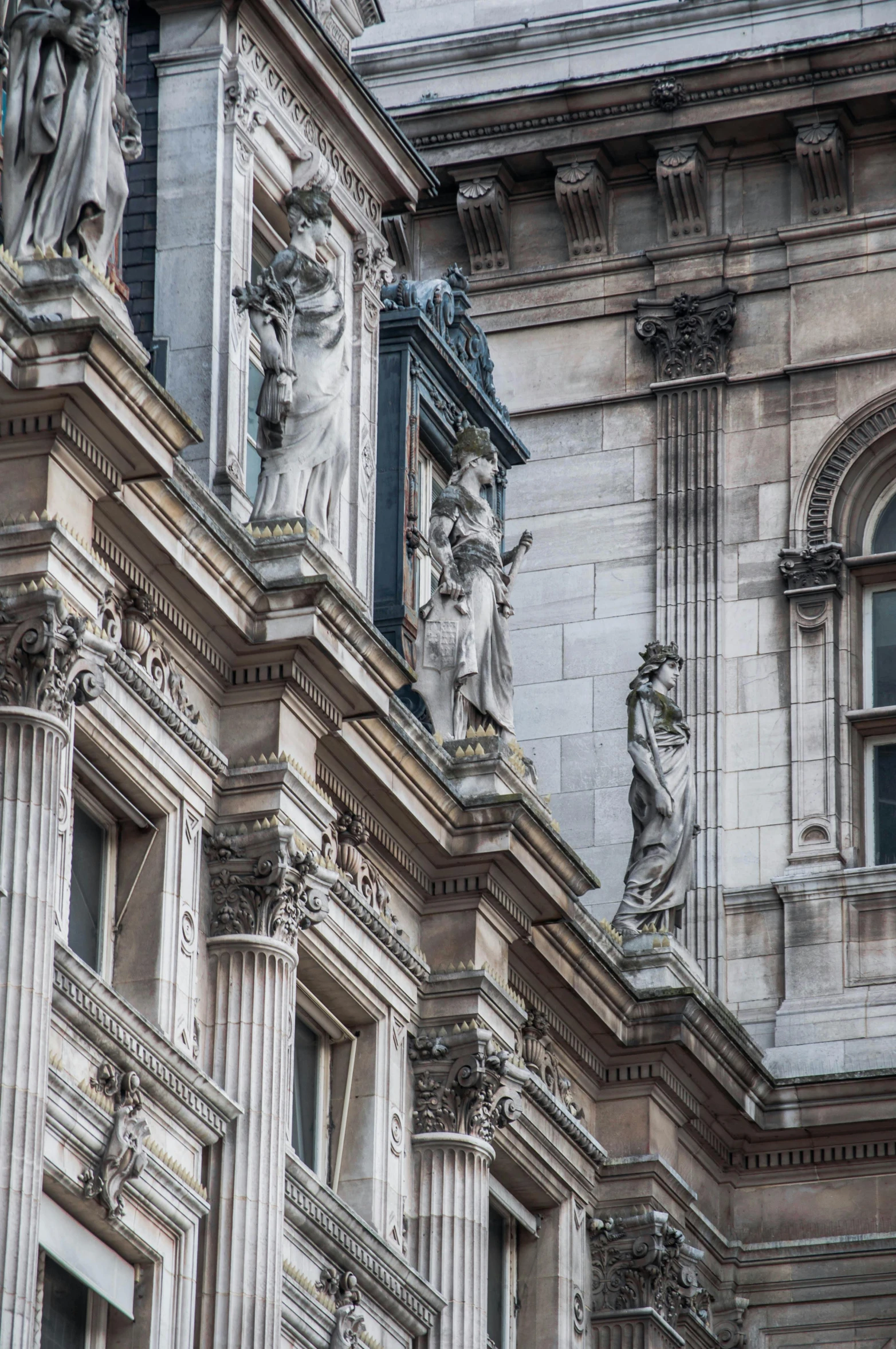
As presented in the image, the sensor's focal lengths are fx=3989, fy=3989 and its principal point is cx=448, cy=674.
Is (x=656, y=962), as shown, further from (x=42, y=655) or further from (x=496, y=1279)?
(x=42, y=655)

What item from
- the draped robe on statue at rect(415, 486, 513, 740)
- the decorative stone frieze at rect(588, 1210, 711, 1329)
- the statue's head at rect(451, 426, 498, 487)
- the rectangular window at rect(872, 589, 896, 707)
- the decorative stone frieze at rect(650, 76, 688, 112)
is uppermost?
the decorative stone frieze at rect(650, 76, 688, 112)

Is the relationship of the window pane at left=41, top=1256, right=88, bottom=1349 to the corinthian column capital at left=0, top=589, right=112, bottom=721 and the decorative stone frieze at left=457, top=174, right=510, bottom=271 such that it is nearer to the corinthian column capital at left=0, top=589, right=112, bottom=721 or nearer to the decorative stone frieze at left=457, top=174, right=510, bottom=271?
the corinthian column capital at left=0, top=589, right=112, bottom=721

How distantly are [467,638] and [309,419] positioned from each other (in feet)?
11.2

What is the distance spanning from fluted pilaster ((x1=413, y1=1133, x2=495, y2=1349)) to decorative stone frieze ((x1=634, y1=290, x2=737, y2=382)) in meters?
12.6

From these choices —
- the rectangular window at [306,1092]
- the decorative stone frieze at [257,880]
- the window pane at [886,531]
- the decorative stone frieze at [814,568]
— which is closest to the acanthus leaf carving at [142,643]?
the decorative stone frieze at [257,880]

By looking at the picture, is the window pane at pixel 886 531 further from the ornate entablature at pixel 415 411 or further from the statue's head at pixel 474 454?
the statue's head at pixel 474 454

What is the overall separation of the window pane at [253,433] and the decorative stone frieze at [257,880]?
3.25m

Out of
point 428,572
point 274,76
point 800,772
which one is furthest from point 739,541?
point 274,76

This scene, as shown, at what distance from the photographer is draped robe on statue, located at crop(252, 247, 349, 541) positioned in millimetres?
28500

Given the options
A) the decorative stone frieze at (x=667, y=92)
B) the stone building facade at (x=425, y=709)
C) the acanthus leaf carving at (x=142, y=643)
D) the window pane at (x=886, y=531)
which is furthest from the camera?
the decorative stone frieze at (x=667, y=92)

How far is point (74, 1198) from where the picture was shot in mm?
24734

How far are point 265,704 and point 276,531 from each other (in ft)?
4.02

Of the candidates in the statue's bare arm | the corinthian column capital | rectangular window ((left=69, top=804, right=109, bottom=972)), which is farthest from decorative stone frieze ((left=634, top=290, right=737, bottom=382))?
the corinthian column capital

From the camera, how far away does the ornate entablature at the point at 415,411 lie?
1296 inches
